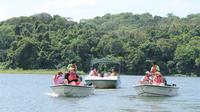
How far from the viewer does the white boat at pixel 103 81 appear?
159ft

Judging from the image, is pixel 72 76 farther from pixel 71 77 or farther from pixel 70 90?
pixel 70 90

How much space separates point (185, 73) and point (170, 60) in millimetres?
4426

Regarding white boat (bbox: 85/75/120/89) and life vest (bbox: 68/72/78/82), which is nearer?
life vest (bbox: 68/72/78/82)

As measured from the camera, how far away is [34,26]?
150 m

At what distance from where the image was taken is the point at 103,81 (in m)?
48.4

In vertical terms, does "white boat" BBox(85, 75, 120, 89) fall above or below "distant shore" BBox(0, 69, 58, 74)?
below

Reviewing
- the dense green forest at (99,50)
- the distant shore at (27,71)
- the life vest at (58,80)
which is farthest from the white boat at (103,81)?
the distant shore at (27,71)

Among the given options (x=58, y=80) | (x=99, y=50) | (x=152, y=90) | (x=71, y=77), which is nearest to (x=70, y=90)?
(x=71, y=77)

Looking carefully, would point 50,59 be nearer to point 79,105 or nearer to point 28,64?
point 28,64

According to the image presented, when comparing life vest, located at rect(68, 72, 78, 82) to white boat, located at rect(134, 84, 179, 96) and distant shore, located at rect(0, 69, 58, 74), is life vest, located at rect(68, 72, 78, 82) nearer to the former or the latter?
white boat, located at rect(134, 84, 179, 96)

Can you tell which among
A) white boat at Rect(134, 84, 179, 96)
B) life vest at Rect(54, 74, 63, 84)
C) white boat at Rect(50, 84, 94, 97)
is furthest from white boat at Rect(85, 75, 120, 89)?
life vest at Rect(54, 74, 63, 84)

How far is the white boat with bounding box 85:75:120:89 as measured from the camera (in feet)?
159

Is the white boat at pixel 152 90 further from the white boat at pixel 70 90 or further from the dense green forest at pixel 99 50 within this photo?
the dense green forest at pixel 99 50

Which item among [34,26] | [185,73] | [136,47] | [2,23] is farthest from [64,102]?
[2,23]
